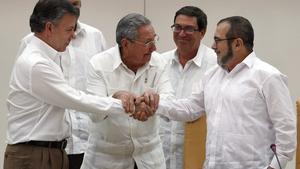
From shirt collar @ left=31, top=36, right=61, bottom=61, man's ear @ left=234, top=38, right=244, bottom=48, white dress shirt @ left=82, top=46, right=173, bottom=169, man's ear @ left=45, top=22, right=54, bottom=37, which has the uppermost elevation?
man's ear @ left=45, top=22, right=54, bottom=37

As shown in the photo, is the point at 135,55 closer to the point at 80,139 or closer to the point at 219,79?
the point at 219,79

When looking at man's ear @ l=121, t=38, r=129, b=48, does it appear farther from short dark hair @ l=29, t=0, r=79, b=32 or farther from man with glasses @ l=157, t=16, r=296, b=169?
man with glasses @ l=157, t=16, r=296, b=169

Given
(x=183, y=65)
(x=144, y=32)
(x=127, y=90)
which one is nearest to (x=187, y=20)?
(x=183, y=65)

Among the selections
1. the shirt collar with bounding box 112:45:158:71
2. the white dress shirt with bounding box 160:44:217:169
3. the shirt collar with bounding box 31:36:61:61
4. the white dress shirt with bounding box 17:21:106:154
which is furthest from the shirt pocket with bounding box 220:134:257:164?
the white dress shirt with bounding box 17:21:106:154

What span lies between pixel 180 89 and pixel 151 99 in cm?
58

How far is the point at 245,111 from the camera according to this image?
270 cm

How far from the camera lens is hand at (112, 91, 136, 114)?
114 inches

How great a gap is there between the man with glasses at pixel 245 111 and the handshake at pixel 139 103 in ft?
1.10

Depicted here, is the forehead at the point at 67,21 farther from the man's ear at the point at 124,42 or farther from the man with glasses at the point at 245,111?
the man with glasses at the point at 245,111

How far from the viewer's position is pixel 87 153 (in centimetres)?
321

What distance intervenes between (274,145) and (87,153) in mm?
1094

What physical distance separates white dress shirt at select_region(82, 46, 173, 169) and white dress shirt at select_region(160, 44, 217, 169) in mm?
374

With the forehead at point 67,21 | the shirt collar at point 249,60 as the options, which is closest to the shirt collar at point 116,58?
the forehead at point 67,21

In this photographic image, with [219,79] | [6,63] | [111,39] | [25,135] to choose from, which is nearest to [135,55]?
[219,79]
